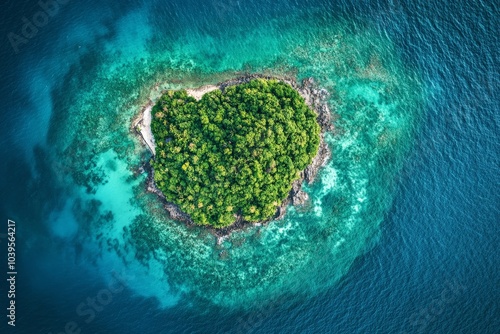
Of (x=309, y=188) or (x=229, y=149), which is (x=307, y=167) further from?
(x=229, y=149)

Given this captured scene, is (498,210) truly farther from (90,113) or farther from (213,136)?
(90,113)

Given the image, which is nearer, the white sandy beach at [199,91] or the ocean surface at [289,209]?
the ocean surface at [289,209]

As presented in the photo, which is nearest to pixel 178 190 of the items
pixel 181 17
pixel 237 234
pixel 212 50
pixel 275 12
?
pixel 237 234

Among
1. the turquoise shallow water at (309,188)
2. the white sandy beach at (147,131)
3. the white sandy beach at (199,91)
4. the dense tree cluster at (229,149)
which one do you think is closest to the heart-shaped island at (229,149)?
the dense tree cluster at (229,149)

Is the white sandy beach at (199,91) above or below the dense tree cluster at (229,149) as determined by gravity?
above

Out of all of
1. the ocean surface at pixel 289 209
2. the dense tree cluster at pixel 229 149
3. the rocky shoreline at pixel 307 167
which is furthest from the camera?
the rocky shoreline at pixel 307 167

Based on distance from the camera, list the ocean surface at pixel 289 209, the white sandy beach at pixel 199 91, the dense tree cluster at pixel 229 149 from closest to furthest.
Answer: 1. the dense tree cluster at pixel 229 149
2. the ocean surface at pixel 289 209
3. the white sandy beach at pixel 199 91

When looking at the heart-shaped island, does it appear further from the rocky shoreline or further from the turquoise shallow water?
the turquoise shallow water

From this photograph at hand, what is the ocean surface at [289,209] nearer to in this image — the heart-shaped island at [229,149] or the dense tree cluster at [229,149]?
the heart-shaped island at [229,149]
